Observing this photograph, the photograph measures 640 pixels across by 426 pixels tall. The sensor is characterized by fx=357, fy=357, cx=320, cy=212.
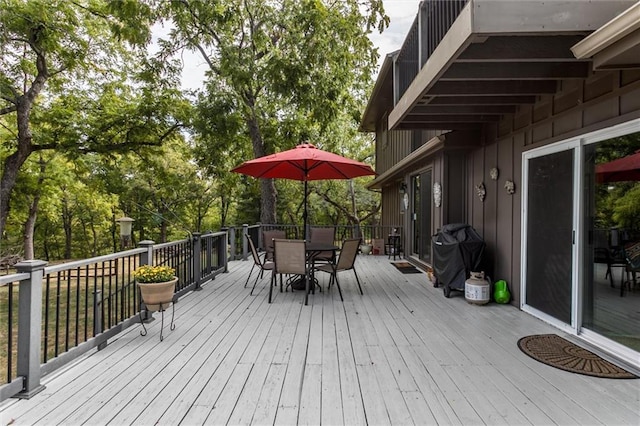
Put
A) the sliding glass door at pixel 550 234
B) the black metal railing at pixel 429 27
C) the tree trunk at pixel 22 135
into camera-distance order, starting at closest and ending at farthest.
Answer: the sliding glass door at pixel 550 234 < the black metal railing at pixel 429 27 < the tree trunk at pixel 22 135

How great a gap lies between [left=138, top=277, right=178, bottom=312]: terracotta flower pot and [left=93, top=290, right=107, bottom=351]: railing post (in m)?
0.34

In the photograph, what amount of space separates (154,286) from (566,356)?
3538 mm

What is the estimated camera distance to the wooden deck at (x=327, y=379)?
2066mm

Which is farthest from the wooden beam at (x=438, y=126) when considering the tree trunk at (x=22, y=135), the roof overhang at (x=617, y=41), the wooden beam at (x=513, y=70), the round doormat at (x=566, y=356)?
the tree trunk at (x=22, y=135)

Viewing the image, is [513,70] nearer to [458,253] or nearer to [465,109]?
[465,109]

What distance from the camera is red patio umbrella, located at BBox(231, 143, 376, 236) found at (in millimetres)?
4826

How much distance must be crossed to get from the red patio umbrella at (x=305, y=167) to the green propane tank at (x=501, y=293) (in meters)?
2.22

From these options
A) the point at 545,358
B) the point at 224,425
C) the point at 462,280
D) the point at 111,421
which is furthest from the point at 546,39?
the point at 111,421

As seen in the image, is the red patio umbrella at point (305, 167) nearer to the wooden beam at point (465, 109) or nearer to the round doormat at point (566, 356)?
the wooden beam at point (465, 109)

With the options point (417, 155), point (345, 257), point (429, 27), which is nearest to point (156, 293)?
point (345, 257)

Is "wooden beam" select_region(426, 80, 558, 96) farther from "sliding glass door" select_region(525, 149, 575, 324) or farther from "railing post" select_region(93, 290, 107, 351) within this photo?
"railing post" select_region(93, 290, 107, 351)

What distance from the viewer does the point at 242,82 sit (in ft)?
27.0

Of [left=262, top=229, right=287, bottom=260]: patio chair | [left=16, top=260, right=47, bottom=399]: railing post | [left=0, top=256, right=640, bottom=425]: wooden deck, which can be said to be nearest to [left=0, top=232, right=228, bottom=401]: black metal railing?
[left=16, top=260, right=47, bottom=399]: railing post

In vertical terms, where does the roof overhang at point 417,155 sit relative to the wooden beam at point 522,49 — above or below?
below
